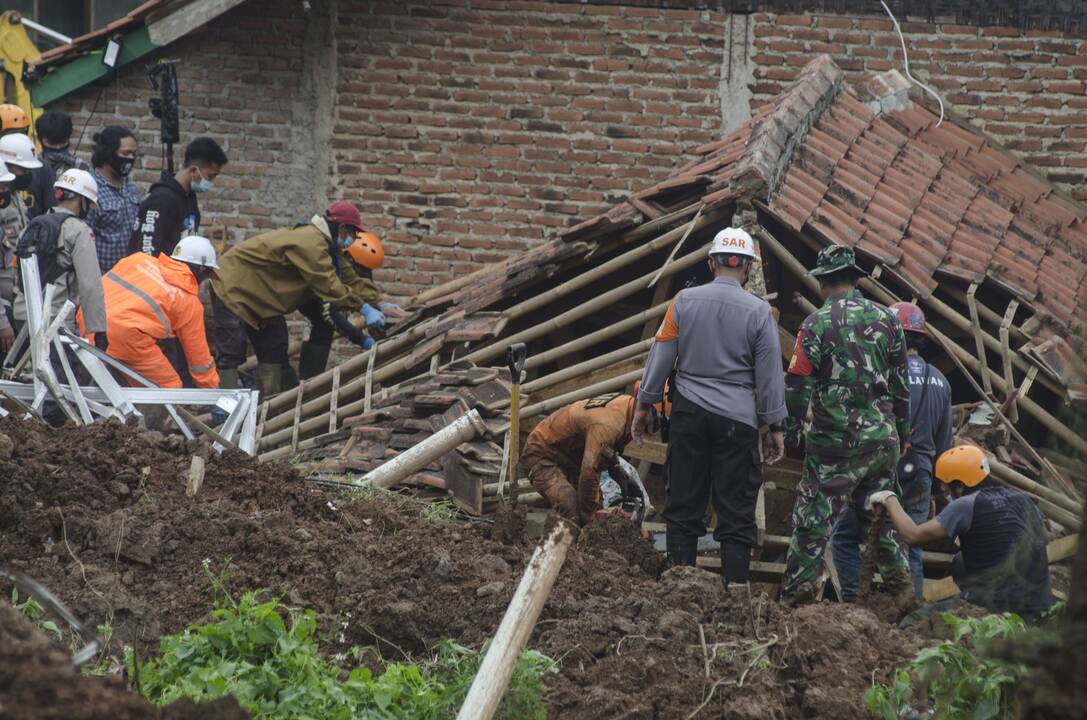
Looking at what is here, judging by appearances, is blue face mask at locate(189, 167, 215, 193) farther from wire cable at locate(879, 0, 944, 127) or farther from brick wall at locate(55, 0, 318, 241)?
wire cable at locate(879, 0, 944, 127)

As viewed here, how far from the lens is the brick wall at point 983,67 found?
480 inches

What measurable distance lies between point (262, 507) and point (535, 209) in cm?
599

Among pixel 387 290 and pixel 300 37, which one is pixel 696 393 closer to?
pixel 387 290

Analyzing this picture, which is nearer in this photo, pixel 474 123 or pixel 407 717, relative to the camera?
pixel 407 717

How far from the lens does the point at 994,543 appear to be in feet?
21.2

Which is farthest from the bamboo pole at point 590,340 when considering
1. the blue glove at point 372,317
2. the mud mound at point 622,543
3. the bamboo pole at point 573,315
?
the mud mound at point 622,543

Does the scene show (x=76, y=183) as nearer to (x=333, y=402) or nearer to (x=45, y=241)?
(x=45, y=241)

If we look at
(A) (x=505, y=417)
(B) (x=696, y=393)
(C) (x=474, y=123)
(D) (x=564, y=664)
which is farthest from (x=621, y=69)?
(D) (x=564, y=664)

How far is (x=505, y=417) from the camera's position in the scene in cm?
844

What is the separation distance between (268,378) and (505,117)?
3355mm

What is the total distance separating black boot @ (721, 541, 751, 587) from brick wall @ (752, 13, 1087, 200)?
6312 millimetres

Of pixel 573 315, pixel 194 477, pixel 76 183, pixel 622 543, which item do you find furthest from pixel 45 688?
pixel 573 315

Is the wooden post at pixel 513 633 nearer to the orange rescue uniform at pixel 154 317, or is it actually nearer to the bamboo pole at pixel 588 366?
the bamboo pole at pixel 588 366

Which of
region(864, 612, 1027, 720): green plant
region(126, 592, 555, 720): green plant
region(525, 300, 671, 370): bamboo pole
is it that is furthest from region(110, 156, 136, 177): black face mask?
region(864, 612, 1027, 720): green plant
